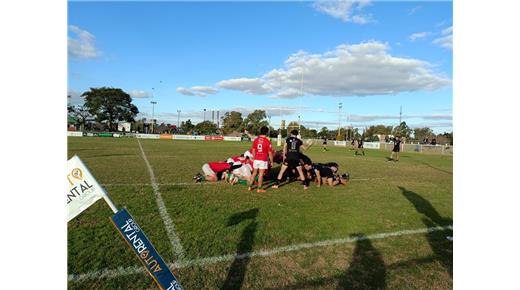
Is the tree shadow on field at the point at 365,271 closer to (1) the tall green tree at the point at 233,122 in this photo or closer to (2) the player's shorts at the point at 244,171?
(2) the player's shorts at the point at 244,171

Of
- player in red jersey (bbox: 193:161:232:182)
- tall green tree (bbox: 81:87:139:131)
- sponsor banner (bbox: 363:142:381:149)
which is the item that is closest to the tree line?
tall green tree (bbox: 81:87:139:131)

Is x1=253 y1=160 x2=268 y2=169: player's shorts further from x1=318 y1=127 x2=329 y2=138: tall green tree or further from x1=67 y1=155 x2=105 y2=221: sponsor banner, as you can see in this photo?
x1=318 y1=127 x2=329 y2=138: tall green tree

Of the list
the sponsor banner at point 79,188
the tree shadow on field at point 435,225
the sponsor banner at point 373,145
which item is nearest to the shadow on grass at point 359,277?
the tree shadow on field at point 435,225

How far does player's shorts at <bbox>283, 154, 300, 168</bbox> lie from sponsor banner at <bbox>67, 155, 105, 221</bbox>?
21.4 ft

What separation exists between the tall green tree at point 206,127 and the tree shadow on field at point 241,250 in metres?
89.7

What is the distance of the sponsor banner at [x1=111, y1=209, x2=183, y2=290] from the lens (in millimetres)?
1931

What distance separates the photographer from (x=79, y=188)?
1971 millimetres

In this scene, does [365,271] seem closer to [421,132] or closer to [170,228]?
[170,228]
